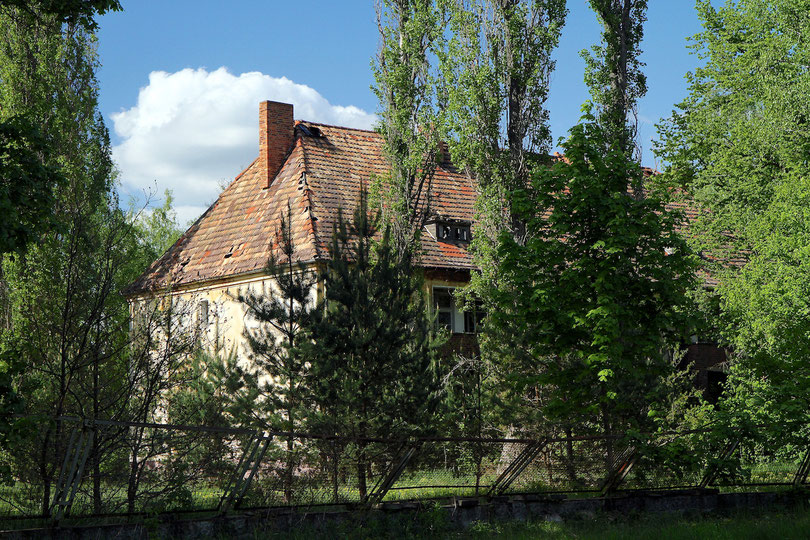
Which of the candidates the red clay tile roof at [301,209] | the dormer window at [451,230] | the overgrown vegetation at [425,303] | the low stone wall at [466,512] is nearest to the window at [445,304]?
A: the red clay tile roof at [301,209]

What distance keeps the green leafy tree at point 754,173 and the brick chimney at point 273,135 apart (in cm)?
1410

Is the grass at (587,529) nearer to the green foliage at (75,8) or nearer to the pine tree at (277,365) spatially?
the pine tree at (277,365)

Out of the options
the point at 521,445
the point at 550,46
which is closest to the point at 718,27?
the point at 550,46

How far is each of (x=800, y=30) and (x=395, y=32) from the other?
13.6 m

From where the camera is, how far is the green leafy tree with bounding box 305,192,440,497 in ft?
52.1

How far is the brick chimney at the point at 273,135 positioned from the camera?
32.6m

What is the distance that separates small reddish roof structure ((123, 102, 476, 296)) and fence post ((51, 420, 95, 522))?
623 inches

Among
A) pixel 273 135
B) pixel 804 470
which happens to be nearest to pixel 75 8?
pixel 804 470

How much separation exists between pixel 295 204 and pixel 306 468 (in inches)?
661

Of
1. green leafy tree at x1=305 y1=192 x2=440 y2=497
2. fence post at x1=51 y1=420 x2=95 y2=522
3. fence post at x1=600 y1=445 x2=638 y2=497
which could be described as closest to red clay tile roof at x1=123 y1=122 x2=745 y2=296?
green leafy tree at x1=305 y1=192 x2=440 y2=497

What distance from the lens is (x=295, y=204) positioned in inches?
1163

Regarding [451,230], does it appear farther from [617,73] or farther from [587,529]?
[587,529]

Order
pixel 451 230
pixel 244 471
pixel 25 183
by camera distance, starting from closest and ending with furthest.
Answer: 1. pixel 25 183
2. pixel 244 471
3. pixel 451 230

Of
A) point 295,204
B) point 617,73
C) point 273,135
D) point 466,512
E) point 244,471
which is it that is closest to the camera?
point 244,471
